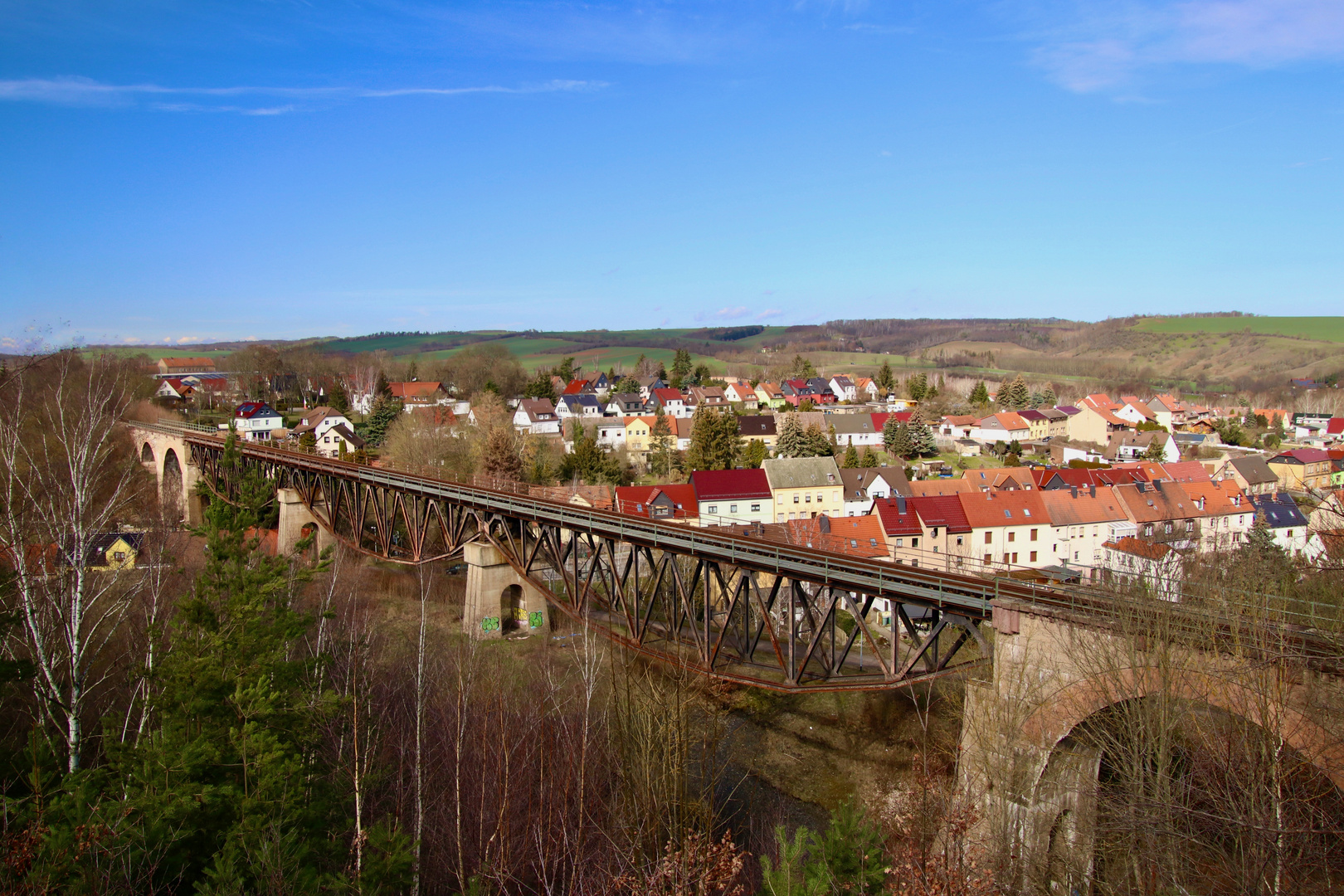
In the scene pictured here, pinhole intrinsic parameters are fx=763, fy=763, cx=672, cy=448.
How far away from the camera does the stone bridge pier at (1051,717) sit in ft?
48.3

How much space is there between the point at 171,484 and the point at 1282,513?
83.5 m

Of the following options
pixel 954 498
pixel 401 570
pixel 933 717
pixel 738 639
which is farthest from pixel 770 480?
pixel 738 639

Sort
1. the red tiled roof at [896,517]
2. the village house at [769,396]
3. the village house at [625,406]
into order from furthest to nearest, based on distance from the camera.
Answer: the village house at [769,396], the village house at [625,406], the red tiled roof at [896,517]

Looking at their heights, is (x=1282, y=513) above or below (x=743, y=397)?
below

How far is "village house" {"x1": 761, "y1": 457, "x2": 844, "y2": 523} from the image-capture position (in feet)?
196

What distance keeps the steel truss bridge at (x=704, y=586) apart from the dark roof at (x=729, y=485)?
12721 millimetres

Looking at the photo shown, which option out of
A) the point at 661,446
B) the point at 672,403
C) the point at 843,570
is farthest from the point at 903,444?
the point at 843,570

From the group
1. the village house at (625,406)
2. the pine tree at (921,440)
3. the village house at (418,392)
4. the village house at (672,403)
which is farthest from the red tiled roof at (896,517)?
the village house at (418,392)

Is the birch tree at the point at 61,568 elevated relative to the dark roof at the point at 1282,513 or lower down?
elevated

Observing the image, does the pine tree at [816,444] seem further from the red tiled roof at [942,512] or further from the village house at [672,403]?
the village house at [672,403]

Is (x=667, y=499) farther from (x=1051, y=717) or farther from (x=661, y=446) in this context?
(x=1051, y=717)

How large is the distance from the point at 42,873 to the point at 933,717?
90.2 ft

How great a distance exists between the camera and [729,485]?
58.3 metres

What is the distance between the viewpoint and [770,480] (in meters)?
60.0
